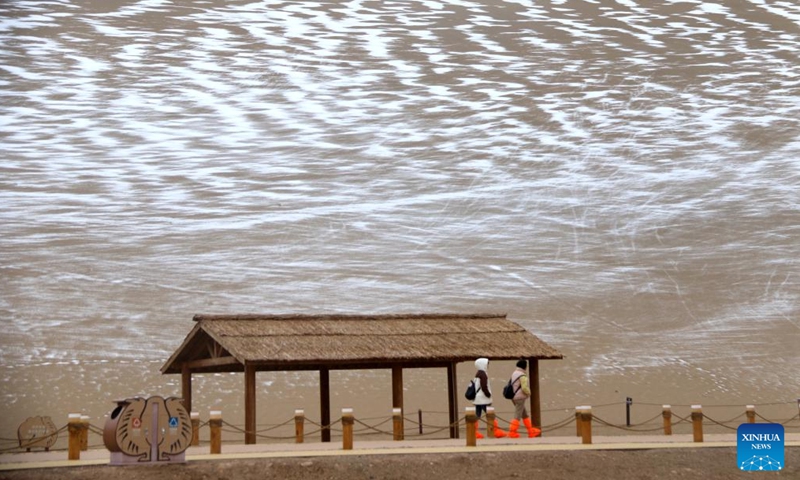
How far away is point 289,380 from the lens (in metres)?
27.1

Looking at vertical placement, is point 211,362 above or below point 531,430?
above

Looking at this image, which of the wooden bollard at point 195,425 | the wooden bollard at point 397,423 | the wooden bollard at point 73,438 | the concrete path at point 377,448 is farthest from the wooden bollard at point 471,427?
the wooden bollard at point 73,438

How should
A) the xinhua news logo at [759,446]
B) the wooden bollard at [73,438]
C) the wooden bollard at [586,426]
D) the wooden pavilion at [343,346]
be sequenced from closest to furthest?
the xinhua news logo at [759,446]
the wooden bollard at [73,438]
the wooden pavilion at [343,346]
the wooden bollard at [586,426]

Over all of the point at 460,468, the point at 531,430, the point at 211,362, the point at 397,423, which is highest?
the point at 211,362

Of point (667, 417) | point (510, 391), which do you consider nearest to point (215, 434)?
point (510, 391)

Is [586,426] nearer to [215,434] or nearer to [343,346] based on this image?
[343,346]

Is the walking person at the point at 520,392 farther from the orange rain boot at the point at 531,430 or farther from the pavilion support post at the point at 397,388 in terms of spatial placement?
the pavilion support post at the point at 397,388

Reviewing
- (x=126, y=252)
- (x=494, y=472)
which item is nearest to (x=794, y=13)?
(x=126, y=252)

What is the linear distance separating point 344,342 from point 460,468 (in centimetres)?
282

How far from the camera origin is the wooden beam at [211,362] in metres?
14.2

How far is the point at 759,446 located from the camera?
11.6m

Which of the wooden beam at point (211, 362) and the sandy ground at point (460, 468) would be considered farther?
the wooden beam at point (211, 362)

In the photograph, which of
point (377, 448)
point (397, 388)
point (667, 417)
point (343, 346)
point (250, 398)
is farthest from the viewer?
point (667, 417)

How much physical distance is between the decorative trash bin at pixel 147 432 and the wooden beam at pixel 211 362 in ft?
7.29
